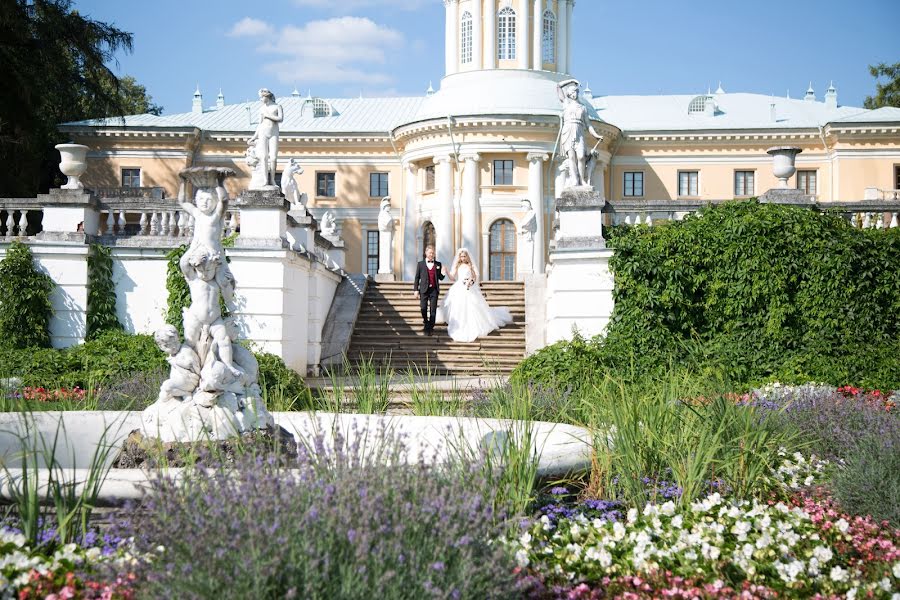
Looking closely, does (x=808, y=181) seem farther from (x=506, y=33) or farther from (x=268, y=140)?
(x=268, y=140)

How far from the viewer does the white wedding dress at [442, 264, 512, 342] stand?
18.9 meters

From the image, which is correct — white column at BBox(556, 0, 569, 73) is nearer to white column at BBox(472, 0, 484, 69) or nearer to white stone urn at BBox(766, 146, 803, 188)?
white column at BBox(472, 0, 484, 69)

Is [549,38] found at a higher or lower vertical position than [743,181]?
higher

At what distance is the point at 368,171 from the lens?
41344 mm

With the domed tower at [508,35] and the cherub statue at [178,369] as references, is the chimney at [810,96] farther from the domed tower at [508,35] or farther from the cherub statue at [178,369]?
the cherub statue at [178,369]

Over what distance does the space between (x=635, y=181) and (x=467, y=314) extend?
23544 mm

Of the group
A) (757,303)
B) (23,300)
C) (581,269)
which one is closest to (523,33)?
(581,269)

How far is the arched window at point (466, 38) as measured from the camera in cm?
4044

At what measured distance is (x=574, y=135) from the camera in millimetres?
15070

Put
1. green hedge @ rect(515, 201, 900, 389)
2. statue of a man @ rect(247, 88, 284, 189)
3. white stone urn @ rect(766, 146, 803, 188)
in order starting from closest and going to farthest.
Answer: green hedge @ rect(515, 201, 900, 389) < statue of a man @ rect(247, 88, 284, 189) < white stone urn @ rect(766, 146, 803, 188)

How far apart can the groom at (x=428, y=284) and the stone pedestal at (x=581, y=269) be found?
3924 mm

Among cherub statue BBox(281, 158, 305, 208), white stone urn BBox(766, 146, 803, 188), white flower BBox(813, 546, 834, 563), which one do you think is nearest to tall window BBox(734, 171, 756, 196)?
cherub statue BBox(281, 158, 305, 208)

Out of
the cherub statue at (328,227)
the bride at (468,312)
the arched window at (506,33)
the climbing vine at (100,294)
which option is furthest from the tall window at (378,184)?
the climbing vine at (100,294)

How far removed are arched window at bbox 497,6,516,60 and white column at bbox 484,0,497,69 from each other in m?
0.22
